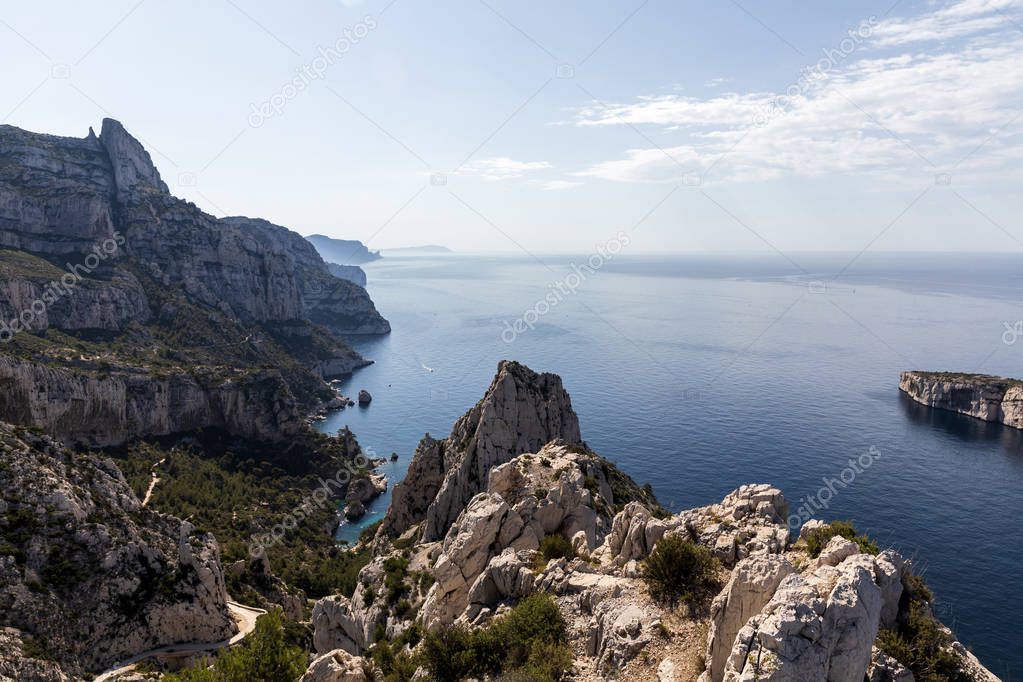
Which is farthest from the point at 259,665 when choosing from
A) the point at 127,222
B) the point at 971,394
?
the point at 971,394

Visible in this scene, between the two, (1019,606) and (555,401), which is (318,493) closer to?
(555,401)

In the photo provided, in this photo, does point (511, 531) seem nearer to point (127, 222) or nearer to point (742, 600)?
point (742, 600)

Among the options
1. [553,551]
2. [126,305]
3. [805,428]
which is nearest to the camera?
[553,551]

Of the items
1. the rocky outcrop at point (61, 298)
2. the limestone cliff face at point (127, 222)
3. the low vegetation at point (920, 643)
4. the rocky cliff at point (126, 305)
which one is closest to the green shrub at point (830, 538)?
the low vegetation at point (920, 643)

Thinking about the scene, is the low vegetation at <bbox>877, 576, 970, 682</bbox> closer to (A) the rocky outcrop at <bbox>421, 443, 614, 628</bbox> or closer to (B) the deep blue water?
(A) the rocky outcrop at <bbox>421, 443, 614, 628</bbox>

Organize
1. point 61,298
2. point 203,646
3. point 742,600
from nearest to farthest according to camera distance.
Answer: point 742,600 < point 203,646 < point 61,298

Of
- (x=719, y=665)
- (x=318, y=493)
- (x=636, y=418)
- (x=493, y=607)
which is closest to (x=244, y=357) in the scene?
(x=318, y=493)
